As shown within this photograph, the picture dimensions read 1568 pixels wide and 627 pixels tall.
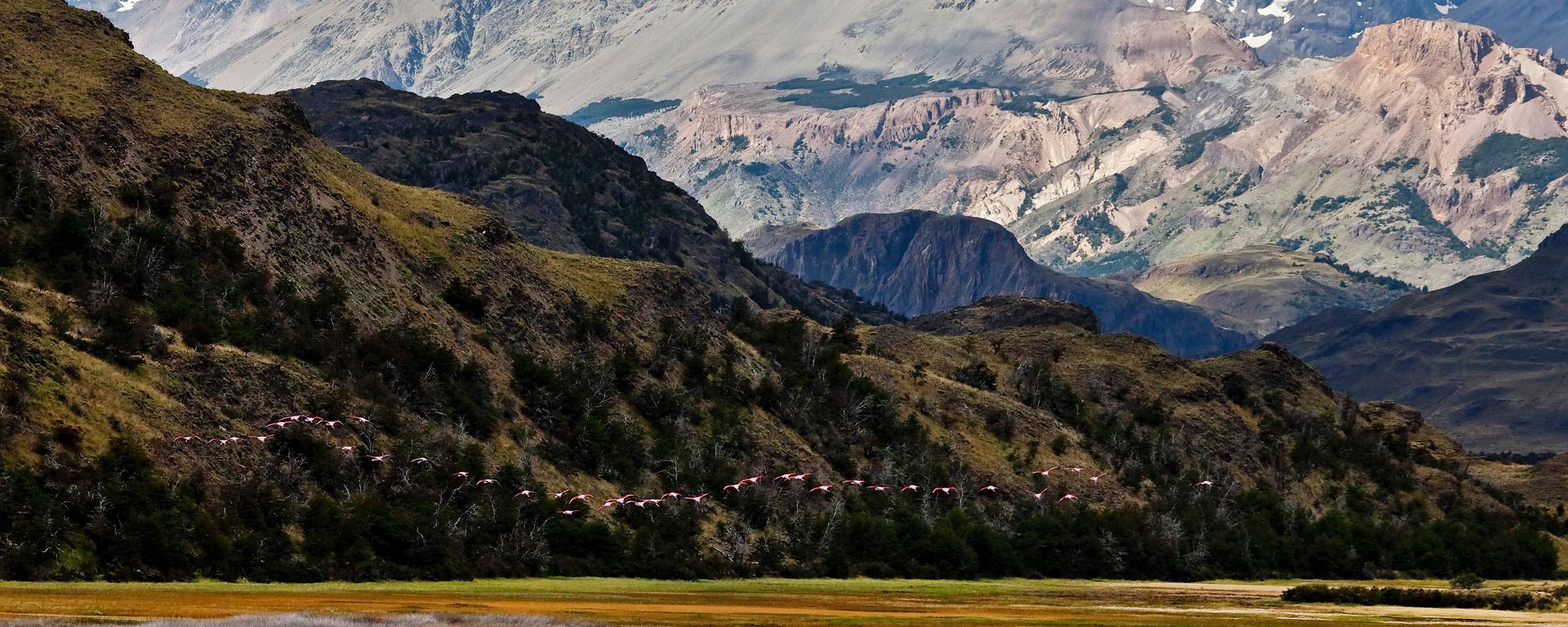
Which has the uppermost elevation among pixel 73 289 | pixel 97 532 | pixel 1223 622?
pixel 1223 622

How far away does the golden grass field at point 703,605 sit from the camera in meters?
93.6

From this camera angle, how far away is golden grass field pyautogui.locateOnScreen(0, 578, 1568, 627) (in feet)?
307

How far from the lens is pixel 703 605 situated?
11612cm

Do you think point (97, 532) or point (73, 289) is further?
point (73, 289)

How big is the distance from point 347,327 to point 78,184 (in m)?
30.1

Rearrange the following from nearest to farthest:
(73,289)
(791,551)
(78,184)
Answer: (73,289) < (78,184) < (791,551)

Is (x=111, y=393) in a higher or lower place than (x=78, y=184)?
lower

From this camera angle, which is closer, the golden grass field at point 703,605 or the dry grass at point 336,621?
the dry grass at point 336,621

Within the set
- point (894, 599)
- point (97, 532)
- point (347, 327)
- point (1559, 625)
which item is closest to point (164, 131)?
point (347, 327)

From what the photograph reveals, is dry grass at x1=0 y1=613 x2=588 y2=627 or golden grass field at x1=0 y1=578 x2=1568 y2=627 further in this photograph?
golden grass field at x1=0 y1=578 x2=1568 y2=627

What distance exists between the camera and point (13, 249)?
166 metres

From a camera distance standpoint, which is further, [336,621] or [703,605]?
[703,605]

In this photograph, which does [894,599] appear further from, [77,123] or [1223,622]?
[77,123]

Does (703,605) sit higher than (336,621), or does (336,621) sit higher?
(336,621)
